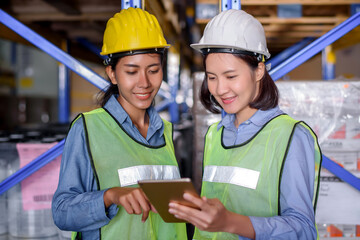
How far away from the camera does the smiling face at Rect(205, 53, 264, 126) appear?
1.54m

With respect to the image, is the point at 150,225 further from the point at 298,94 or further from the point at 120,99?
the point at 298,94

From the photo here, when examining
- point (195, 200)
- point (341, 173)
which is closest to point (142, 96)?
point (195, 200)

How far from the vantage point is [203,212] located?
108cm

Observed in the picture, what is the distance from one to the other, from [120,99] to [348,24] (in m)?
1.60

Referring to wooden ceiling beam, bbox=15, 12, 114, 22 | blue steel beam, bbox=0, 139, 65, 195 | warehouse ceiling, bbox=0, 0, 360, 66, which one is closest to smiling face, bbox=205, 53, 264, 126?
warehouse ceiling, bbox=0, 0, 360, 66

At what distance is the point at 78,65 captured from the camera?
7.55ft

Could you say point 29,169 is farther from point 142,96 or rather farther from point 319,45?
point 319,45

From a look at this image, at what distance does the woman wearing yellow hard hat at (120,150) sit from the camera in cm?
147

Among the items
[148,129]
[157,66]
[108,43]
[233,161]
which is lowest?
[233,161]

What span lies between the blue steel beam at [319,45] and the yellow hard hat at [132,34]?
933 mm

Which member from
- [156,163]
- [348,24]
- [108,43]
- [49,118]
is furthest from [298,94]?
[49,118]

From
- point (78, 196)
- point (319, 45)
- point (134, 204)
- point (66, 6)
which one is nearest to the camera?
point (134, 204)

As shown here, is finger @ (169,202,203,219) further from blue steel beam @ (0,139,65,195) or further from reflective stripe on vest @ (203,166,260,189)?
blue steel beam @ (0,139,65,195)

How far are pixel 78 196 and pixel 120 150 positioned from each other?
0.29m
